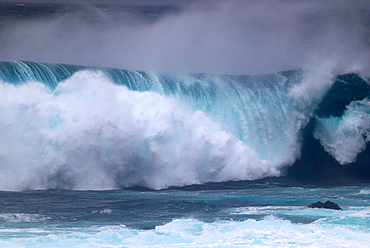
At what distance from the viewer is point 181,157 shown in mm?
15711

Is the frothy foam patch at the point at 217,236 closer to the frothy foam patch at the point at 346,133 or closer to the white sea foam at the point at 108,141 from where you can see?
the white sea foam at the point at 108,141

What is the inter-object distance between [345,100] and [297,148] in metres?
3.16

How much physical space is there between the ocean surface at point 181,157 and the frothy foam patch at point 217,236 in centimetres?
2

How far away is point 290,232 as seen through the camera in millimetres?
9758

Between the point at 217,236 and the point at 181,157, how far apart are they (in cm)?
639

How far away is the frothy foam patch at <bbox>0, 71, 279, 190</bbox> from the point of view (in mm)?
13820

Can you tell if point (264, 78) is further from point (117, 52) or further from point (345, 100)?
point (117, 52)

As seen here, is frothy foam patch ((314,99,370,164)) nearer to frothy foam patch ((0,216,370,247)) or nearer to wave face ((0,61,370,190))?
wave face ((0,61,370,190))

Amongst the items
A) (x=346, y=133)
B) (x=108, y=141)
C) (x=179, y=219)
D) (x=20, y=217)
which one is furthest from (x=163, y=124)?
(x=346, y=133)

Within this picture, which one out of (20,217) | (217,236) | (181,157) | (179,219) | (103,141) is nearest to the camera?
(217,236)

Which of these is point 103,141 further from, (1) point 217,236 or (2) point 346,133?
(2) point 346,133

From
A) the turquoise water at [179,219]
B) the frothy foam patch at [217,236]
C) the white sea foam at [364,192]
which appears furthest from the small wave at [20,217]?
the white sea foam at [364,192]

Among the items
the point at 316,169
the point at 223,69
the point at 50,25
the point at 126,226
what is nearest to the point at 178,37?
the point at 223,69

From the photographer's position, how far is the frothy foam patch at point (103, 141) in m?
13.8
